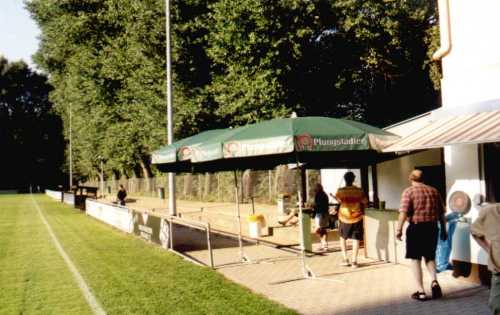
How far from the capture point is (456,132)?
8.84 metres

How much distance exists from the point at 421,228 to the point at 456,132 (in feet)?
5.86

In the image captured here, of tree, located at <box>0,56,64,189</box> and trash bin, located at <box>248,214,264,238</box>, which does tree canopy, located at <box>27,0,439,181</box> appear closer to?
trash bin, located at <box>248,214,264,238</box>

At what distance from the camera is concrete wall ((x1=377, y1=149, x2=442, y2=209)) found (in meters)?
16.2

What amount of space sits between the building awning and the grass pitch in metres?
3.66

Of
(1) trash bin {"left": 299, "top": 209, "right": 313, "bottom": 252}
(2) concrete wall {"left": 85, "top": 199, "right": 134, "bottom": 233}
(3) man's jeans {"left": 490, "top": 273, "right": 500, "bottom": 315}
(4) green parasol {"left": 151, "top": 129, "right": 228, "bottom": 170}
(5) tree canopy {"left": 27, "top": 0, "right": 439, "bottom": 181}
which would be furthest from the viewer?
(5) tree canopy {"left": 27, "top": 0, "right": 439, "bottom": 181}

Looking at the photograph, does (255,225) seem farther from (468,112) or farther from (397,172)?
(468,112)

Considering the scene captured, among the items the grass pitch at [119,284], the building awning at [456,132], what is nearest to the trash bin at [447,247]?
the building awning at [456,132]

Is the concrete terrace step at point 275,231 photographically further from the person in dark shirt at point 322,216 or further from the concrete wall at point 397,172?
the concrete wall at point 397,172

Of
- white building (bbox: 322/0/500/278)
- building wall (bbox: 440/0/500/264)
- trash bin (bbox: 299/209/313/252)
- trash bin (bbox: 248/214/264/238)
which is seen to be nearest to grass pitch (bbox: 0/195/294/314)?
trash bin (bbox: 299/209/313/252)

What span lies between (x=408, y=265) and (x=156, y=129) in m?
21.7

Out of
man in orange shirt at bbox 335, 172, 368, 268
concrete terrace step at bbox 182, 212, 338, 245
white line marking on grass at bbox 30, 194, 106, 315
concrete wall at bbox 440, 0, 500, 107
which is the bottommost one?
white line marking on grass at bbox 30, 194, 106, 315

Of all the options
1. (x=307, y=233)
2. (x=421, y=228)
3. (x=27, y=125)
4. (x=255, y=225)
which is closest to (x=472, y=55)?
(x=421, y=228)

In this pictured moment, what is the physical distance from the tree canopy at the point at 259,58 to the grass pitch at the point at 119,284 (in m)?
10.6

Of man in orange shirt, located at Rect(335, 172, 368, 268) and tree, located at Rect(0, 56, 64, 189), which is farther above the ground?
tree, located at Rect(0, 56, 64, 189)
